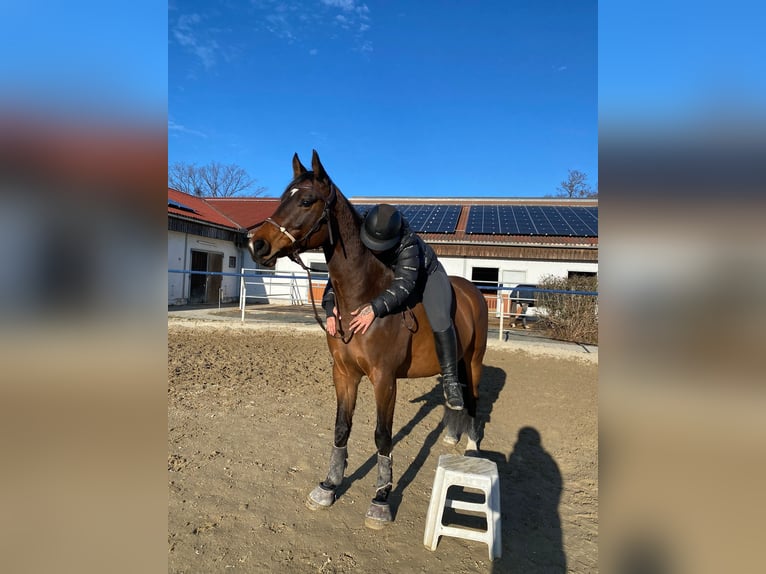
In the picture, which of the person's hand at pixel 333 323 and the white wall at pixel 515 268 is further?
the white wall at pixel 515 268

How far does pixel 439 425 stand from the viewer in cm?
439

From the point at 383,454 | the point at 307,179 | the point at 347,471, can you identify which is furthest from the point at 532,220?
the point at 307,179

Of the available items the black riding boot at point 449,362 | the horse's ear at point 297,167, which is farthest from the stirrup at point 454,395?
the horse's ear at point 297,167

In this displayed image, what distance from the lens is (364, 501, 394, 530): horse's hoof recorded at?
2438 millimetres

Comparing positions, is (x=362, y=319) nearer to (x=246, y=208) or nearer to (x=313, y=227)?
(x=313, y=227)

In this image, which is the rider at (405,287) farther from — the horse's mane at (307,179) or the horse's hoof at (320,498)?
the horse's hoof at (320,498)

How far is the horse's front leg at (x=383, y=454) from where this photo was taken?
2461 millimetres

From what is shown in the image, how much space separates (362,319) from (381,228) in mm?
585

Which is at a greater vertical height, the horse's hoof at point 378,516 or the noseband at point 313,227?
the noseband at point 313,227

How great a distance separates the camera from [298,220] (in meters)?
2.24

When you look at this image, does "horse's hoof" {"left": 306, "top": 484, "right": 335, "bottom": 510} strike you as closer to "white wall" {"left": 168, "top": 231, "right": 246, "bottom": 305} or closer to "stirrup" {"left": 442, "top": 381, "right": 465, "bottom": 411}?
"stirrup" {"left": 442, "top": 381, "right": 465, "bottom": 411}
